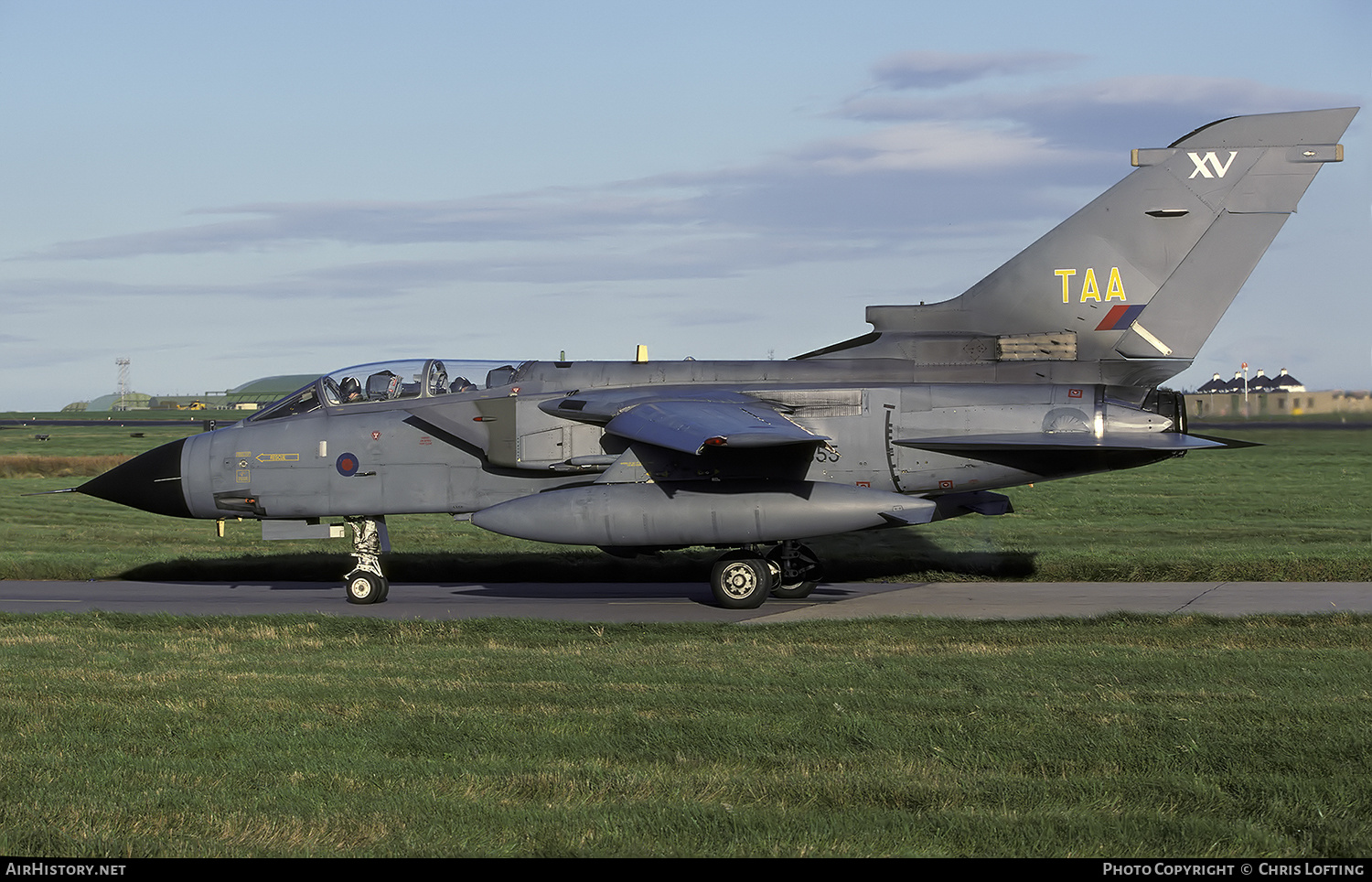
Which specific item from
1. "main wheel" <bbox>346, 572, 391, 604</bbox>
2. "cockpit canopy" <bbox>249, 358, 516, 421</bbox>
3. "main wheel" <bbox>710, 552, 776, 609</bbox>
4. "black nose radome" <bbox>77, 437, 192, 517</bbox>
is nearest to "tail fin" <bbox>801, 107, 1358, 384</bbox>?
"main wheel" <bbox>710, 552, 776, 609</bbox>

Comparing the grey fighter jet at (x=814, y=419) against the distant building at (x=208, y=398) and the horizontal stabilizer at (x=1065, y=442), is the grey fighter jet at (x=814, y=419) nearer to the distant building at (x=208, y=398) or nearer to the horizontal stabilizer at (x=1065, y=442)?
the horizontal stabilizer at (x=1065, y=442)

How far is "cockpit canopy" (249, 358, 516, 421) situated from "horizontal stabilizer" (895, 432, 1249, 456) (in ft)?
18.9

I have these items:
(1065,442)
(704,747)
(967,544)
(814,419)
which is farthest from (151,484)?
(967,544)

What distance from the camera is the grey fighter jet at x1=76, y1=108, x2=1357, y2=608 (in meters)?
14.8

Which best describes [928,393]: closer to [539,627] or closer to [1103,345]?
[1103,345]

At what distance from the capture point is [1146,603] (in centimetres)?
1451

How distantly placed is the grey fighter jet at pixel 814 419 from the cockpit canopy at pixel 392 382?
0.04 meters

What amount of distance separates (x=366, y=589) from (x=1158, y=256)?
36.6 feet

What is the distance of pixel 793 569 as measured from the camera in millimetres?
16672

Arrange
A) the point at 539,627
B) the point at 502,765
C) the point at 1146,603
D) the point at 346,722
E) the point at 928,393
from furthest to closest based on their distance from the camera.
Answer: the point at 928,393, the point at 1146,603, the point at 539,627, the point at 346,722, the point at 502,765

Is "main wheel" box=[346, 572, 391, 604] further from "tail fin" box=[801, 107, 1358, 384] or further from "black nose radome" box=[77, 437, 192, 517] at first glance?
"tail fin" box=[801, 107, 1358, 384]

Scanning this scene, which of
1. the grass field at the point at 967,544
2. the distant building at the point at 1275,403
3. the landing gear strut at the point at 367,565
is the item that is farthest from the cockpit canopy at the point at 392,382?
the distant building at the point at 1275,403
